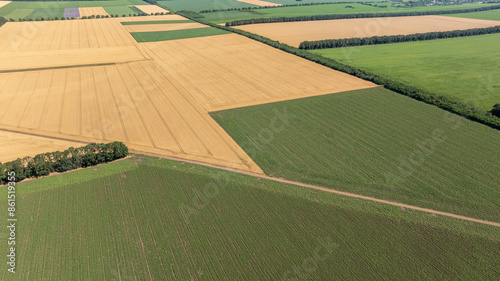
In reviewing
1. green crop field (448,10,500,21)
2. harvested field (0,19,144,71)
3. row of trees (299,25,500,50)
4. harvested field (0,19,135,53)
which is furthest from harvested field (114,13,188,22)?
green crop field (448,10,500,21)

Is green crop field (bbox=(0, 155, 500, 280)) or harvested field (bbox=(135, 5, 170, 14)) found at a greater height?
harvested field (bbox=(135, 5, 170, 14))

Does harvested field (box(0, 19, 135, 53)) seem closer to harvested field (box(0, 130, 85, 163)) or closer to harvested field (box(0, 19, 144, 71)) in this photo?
harvested field (box(0, 19, 144, 71))

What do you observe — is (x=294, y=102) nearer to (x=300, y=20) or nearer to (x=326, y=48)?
(x=326, y=48)

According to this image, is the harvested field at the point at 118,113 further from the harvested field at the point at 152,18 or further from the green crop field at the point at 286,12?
the green crop field at the point at 286,12

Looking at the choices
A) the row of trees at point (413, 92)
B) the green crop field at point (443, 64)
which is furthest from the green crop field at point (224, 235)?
the green crop field at point (443, 64)

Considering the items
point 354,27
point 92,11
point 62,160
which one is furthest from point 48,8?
point 62,160
